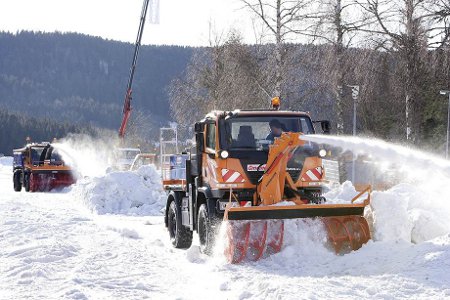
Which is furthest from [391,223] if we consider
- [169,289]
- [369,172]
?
[369,172]

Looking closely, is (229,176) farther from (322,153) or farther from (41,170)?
(41,170)

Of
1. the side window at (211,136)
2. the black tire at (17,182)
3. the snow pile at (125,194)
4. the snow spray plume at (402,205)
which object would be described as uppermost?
the side window at (211,136)

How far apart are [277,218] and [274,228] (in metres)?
0.29

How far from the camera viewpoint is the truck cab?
9.22 meters

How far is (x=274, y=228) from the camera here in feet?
28.3

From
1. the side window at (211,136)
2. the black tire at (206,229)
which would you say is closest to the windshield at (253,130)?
the side window at (211,136)

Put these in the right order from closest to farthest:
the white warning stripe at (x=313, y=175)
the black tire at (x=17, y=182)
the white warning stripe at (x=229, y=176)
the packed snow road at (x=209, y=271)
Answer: the packed snow road at (x=209, y=271) < the white warning stripe at (x=229, y=176) < the white warning stripe at (x=313, y=175) < the black tire at (x=17, y=182)

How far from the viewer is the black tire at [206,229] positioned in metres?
9.14

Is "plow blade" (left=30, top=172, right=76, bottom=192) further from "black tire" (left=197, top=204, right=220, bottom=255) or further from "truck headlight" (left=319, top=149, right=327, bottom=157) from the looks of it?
"truck headlight" (left=319, top=149, right=327, bottom=157)

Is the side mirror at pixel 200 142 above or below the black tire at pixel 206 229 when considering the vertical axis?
above

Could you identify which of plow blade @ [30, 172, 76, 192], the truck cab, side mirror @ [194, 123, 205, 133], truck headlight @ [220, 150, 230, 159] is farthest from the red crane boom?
truck headlight @ [220, 150, 230, 159]

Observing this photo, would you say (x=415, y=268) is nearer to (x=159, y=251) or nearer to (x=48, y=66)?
(x=159, y=251)

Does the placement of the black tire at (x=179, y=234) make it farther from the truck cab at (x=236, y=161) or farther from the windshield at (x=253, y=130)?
the windshield at (x=253, y=130)

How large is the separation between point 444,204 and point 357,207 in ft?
6.43
